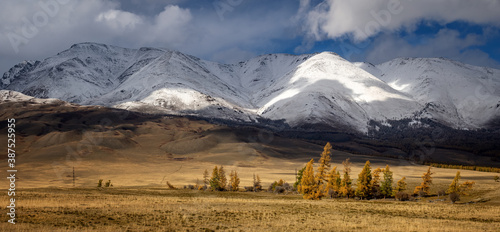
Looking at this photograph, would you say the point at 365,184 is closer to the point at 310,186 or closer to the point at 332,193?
the point at 332,193

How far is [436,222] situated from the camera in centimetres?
3891

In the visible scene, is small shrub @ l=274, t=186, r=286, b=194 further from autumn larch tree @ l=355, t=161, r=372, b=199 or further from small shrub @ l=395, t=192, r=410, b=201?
small shrub @ l=395, t=192, r=410, b=201

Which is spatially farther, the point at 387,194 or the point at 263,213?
the point at 387,194

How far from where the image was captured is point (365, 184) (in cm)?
8469

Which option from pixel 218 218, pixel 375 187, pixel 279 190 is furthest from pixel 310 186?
pixel 218 218

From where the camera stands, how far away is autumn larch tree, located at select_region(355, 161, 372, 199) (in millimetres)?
83688

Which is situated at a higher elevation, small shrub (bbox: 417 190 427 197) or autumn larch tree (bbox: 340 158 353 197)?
autumn larch tree (bbox: 340 158 353 197)

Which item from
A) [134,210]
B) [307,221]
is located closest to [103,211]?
[134,210]

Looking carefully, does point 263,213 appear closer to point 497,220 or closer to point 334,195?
point 497,220

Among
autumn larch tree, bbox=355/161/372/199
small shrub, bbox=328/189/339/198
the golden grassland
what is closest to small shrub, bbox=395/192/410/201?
autumn larch tree, bbox=355/161/372/199

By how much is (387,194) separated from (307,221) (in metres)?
55.4

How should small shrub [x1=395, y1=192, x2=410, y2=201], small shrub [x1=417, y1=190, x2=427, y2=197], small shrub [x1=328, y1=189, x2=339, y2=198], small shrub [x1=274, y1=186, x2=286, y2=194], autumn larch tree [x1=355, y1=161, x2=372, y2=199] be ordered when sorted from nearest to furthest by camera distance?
small shrub [x1=395, y1=192, x2=410, y2=201], autumn larch tree [x1=355, y1=161, x2=372, y2=199], small shrub [x1=328, y1=189, x2=339, y2=198], small shrub [x1=417, y1=190, x2=427, y2=197], small shrub [x1=274, y1=186, x2=286, y2=194]

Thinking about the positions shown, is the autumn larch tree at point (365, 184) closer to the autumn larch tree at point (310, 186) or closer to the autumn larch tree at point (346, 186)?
the autumn larch tree at point (346, 186)

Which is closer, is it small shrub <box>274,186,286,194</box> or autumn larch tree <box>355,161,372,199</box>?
autumn larch tree <box>355,161,372,199</box>
